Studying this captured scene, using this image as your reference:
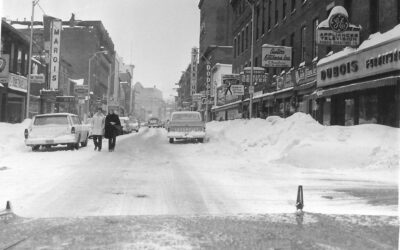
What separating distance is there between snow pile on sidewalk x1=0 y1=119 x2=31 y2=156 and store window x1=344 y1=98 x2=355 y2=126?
1181 cm

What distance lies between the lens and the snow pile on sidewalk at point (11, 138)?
54.2ft

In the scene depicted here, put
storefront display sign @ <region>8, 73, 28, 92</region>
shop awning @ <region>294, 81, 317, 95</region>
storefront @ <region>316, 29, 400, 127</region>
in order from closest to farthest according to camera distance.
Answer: storefront @ <region>316, 29, 400, 127</region> → storefront display sign @ <region>8, 73, 28, 92</region> → shop awning @ <region>294, 81, 317, 95</region>

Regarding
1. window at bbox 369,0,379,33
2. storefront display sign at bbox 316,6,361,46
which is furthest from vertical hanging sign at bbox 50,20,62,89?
window at bbox 369,0,379,33

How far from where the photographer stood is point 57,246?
4.48 meters

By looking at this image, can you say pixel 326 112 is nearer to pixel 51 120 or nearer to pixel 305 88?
pixel 305 88

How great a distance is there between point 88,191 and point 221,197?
2.22 m

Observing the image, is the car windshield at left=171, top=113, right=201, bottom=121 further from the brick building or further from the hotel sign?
the hotel sign

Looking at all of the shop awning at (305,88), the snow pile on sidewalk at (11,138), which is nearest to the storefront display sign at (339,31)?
the shop awning at (305,88)

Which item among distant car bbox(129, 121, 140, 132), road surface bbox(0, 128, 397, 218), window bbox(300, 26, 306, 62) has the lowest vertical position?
road surface bbox(0, 128, 397, 218)

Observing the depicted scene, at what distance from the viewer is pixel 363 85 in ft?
50.9

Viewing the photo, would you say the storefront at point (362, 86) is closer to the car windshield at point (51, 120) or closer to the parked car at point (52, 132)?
the parked car at point (52, 132)

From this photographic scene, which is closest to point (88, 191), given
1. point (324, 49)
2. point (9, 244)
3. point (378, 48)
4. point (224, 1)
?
point (9, 244)

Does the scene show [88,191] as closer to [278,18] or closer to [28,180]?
[28,180]

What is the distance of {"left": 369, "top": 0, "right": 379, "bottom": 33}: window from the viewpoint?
655 inches
